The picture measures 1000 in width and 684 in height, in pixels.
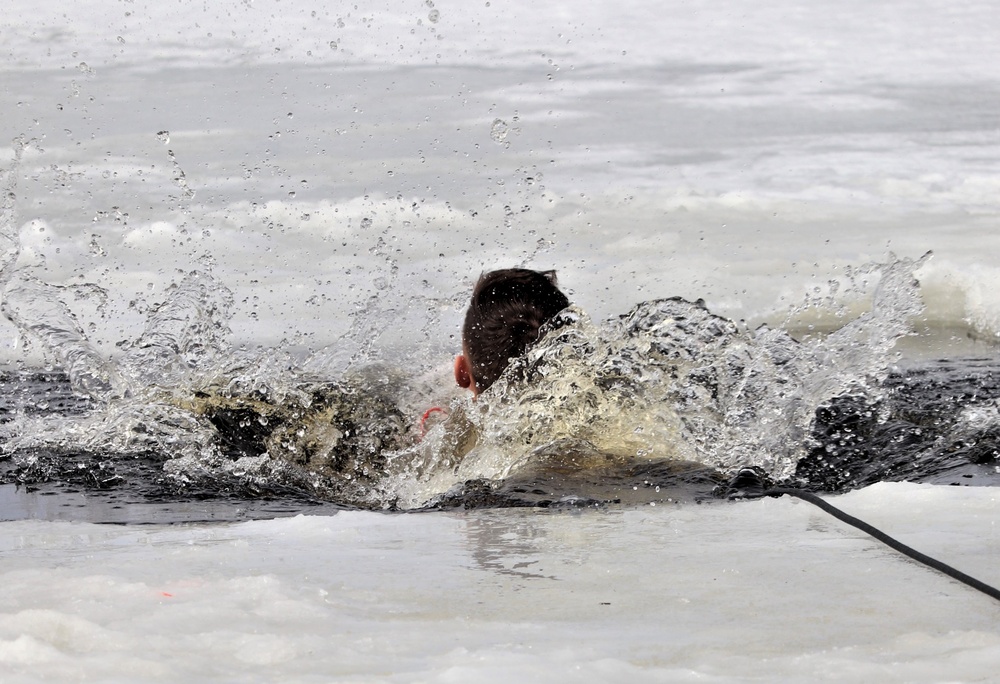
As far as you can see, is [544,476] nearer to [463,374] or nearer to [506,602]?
[463,374]

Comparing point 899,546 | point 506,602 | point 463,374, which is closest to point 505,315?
point 463,374

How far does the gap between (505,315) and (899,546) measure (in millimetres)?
2545

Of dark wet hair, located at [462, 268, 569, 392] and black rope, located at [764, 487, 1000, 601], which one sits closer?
black rope, located at [764, 487, 1000, 601]

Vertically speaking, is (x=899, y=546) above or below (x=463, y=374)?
below

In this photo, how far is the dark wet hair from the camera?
4.92 meters

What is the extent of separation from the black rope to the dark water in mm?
721

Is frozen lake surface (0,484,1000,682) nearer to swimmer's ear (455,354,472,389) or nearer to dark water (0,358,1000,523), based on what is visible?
dark water (0,358,1000,523)

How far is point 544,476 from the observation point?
427cm

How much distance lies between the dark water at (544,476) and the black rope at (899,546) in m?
0.72

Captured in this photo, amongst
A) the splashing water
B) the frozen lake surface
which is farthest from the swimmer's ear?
the frozen lake surface

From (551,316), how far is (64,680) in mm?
3434

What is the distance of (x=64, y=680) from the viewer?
1.72 m

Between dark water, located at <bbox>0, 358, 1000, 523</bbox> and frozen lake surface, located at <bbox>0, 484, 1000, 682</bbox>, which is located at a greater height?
frozen lake surface, located at <bbox>0, 484, 1000, 682</bbox>

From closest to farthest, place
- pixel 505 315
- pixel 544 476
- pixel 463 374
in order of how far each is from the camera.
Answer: pixel 544 476 < pixel 505 315 < pixel 463 374
